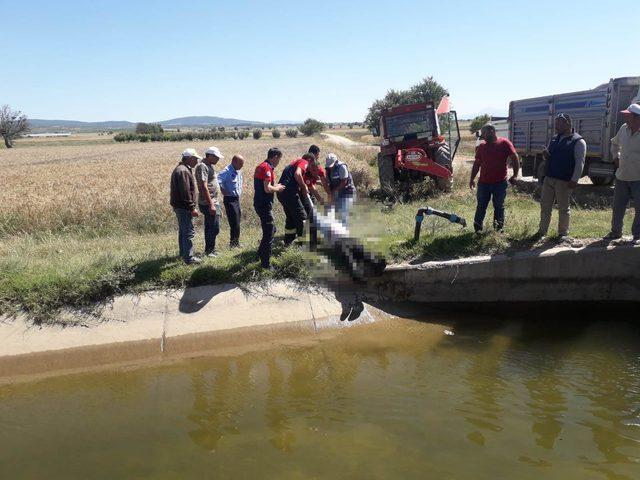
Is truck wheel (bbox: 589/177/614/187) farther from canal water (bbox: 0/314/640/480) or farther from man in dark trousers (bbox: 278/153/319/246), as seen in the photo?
man in dark trousers (bbox: 278/153/319/246)

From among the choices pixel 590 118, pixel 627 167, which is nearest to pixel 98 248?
pixel 627 167

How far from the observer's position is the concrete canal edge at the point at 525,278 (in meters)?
7.11

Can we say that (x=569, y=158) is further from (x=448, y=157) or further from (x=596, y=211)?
(x=448, y=157)

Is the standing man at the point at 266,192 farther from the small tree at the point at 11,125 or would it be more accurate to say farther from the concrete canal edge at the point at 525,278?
the small tree at the point at 11,125

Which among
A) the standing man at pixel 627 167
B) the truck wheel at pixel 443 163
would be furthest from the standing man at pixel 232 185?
the truck wheel at pixel 443 163

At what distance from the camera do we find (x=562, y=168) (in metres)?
6.96

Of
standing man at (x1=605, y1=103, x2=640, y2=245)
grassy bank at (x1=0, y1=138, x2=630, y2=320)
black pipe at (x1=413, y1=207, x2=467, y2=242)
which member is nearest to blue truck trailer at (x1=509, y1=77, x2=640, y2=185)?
grassy bank at (x1=0, y1=138, x2=630, y2=320)

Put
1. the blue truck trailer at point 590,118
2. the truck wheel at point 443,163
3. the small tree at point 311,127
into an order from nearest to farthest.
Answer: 1. the blue truck trailer at point 590,118
2. the truck wheel at point 443,163
3. the small tree at point 311,127

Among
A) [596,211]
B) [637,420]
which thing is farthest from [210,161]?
[596,211]

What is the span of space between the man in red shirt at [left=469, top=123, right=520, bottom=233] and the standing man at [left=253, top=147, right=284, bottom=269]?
9.54ft

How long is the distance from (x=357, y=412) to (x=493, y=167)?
4.29 m

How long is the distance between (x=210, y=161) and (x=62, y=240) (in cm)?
415

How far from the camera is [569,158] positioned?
22.5 ft

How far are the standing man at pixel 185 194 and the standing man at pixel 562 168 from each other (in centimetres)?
487
